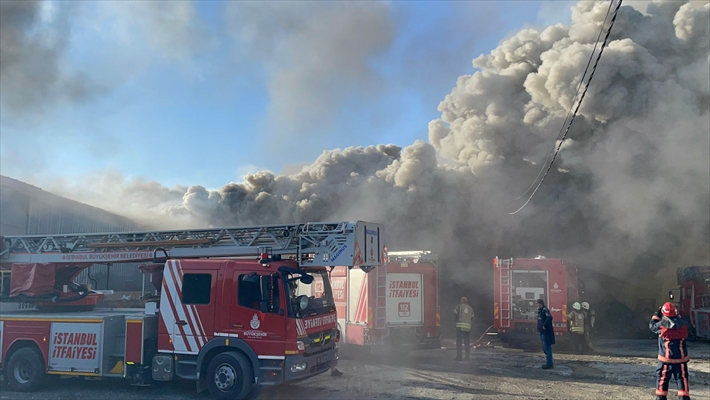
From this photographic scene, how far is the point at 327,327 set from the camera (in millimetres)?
9109

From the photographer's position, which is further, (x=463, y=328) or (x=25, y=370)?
(x=463, y=328)

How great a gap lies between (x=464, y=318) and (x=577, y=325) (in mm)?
3552

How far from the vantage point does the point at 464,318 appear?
13000 mm

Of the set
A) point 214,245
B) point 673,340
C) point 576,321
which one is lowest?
point 576,321

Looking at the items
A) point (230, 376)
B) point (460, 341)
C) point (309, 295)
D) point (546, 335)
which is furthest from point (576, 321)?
point (230, 376)

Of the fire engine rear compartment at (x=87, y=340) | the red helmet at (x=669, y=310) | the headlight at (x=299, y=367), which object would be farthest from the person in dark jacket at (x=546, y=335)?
the fire engine rear compartment at (x=87, y=340)

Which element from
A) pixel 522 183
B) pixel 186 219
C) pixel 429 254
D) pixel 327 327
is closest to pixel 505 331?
pixel 429 254

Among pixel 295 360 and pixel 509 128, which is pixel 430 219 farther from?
pixel 295 360

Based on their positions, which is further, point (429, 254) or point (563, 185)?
point (563, 185)

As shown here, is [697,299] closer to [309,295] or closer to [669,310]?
[669,310]

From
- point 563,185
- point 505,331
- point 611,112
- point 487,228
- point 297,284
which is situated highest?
point 611,112

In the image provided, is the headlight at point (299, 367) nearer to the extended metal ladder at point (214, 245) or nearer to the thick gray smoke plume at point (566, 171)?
the extended metal ladder at point (214, 245)

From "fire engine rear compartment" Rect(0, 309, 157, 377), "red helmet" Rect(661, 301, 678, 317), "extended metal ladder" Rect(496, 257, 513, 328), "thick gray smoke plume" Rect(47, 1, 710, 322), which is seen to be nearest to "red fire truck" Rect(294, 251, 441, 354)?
"extended metal ladder" Rect(496, 257, 513, 328)

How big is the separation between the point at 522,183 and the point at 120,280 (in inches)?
730
